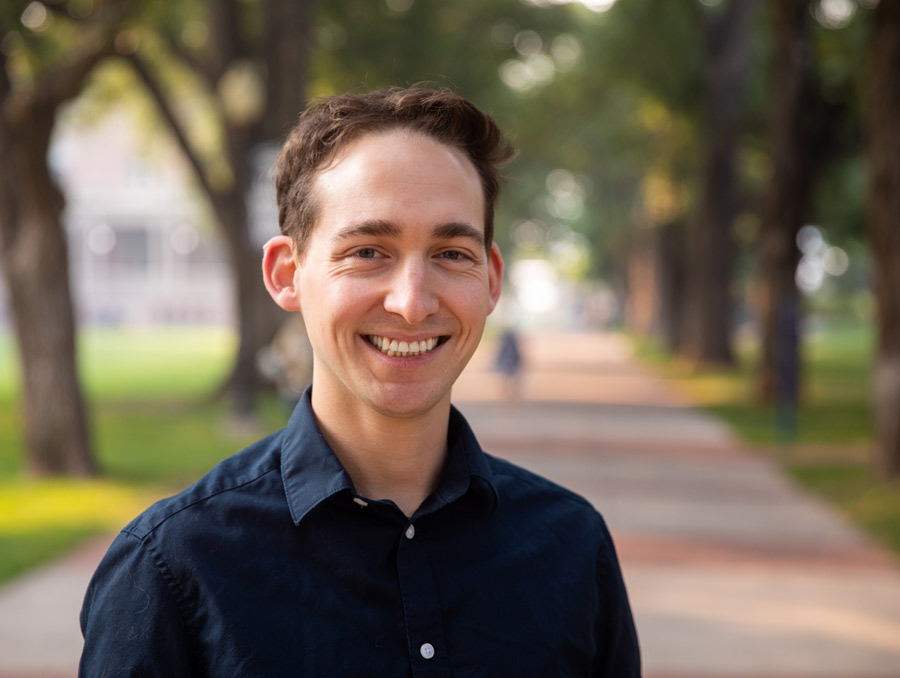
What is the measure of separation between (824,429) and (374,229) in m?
15.3

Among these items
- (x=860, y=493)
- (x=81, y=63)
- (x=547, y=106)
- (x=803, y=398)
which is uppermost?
(x=547, y=106)

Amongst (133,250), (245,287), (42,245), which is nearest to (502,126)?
(245,287)

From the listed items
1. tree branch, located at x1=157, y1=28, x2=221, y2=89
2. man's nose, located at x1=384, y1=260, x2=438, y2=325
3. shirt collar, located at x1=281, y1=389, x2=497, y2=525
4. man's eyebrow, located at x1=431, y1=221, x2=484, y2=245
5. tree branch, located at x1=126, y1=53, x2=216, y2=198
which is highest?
tree branch, located at x1=157, y1=28, x2=221, y2=89

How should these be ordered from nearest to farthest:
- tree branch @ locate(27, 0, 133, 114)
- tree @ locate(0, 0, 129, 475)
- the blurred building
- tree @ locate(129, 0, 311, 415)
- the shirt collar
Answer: the shirt collar
tree branch @ locate(27, 0, 133, 114)
tree @ locate(0, 0, 129, 475)
tree @ locate(129, 0, 311, 415)
the blurred building

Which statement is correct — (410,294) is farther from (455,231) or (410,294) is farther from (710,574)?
(710,574)

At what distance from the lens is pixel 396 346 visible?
1947 millimetres

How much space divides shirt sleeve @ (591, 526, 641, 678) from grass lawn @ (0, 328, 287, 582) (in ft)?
20.8

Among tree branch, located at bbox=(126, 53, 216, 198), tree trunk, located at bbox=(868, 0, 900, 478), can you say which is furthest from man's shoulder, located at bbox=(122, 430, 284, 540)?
tree branch, located at bbox=(126, 53, 216, 198)

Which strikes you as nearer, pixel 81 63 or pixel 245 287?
pixel 81 63

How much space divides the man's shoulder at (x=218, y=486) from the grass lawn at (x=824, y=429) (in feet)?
24.8

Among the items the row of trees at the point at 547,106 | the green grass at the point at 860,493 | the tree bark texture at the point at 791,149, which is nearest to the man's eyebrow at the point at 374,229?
the row of trees at the point at 547,106

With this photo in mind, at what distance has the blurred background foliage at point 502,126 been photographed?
35.6 ft

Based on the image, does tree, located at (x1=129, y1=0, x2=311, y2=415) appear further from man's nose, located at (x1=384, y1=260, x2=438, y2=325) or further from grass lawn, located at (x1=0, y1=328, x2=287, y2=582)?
man's nose, located at (x1=384, y1=260, x2=438, y2=325)

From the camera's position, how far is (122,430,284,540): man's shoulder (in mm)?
1849
